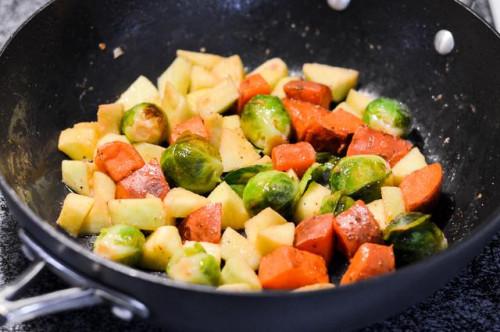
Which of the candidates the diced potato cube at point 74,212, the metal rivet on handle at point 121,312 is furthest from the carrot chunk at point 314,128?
the metal rivet on handle at point 121,312

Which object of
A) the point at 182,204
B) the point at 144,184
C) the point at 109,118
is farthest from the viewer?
the point at 109,118

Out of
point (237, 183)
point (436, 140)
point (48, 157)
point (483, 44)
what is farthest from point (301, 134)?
point (48, 157)

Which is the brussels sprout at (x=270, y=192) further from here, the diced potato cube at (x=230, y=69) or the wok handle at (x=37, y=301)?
the wok handle at (x=37, y=301)

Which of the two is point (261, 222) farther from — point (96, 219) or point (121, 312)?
point (121, 312)

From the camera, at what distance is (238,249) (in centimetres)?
265

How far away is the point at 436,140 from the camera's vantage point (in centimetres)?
324

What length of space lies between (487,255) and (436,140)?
2.14ft

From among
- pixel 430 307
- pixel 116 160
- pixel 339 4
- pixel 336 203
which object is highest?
pixel 339 4

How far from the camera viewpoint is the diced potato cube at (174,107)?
3.17m

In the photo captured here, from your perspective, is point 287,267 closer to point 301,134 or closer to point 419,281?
point 419,281

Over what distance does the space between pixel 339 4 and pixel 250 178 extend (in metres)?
1.11

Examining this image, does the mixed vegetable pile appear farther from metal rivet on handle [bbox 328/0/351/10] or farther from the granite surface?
Result: metal rivet on handle [bbox 328/0/351/10]

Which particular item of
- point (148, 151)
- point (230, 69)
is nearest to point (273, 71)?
point (230, 69)

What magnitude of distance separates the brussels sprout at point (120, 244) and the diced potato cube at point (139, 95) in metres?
0.86
